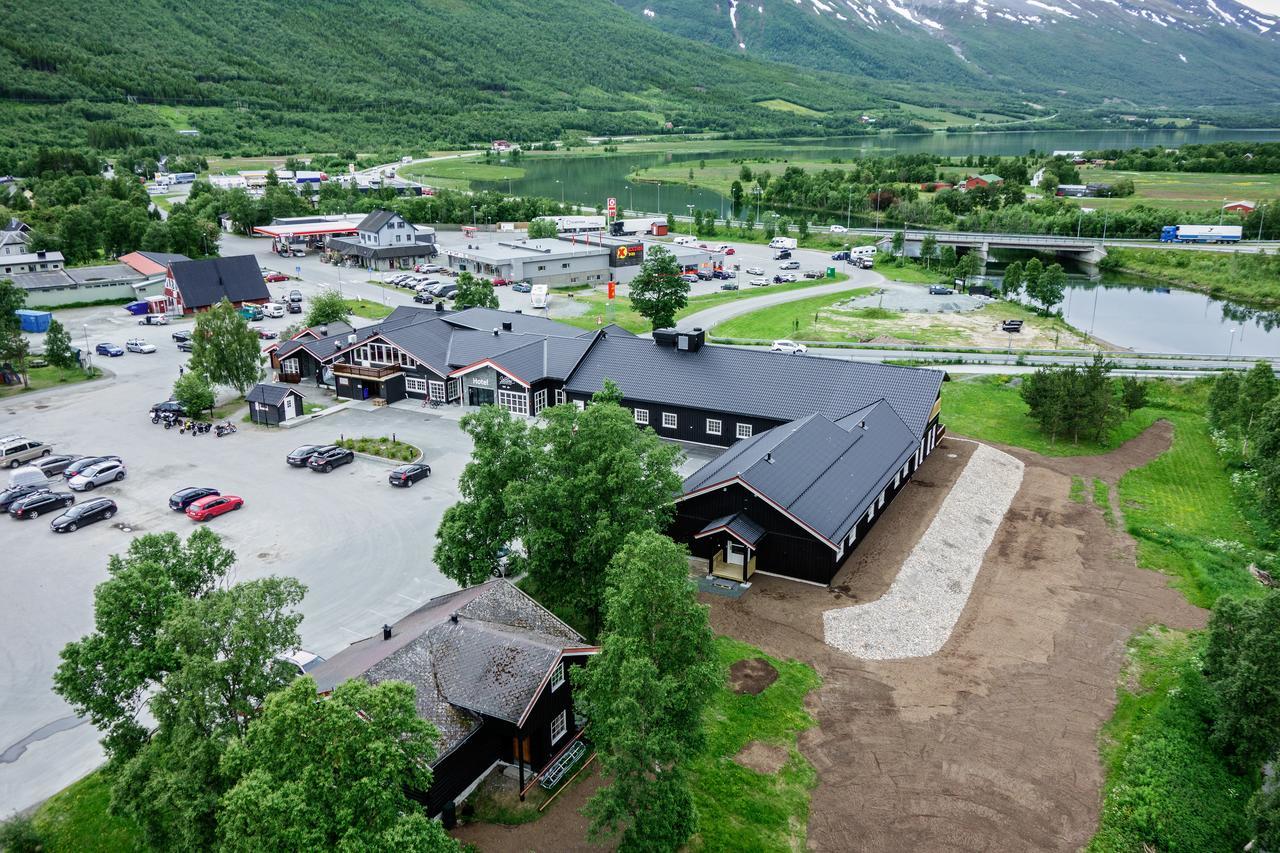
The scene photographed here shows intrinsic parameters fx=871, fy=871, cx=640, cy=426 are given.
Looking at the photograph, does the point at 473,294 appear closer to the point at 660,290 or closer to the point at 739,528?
the point at 660,290

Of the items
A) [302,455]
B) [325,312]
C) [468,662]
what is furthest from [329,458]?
[468,662]

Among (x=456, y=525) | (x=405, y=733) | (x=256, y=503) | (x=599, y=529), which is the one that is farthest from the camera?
(x=256, y=503)

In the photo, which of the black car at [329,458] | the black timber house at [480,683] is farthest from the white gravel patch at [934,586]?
the black car at [329,458]

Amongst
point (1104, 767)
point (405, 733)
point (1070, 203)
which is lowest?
point (1104, 767)

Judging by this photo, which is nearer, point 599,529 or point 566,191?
point 599,529

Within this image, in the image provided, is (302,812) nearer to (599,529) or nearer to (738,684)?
(599,529)

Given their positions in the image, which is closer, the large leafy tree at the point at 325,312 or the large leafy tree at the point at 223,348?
the large leafy tree at the point at 223,348

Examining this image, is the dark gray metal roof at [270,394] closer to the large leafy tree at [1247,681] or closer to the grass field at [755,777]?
the grass field at [755,777]

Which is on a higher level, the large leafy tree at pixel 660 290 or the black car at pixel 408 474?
the large leafy tree at pixel 660 290

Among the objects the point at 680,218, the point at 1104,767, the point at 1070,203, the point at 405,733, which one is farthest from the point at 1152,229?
the point at 405,733
